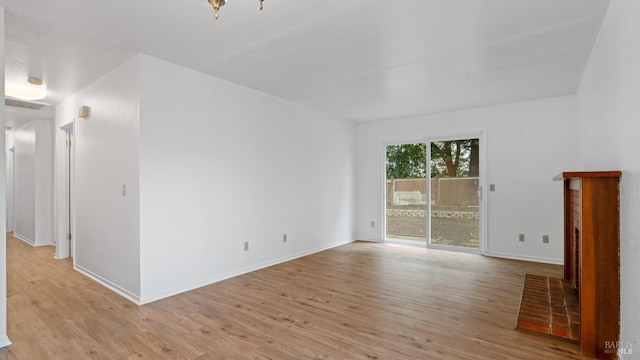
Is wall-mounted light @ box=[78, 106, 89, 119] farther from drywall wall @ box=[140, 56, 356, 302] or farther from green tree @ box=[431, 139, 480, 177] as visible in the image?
green tree @ box=[431, 139, 480, 177]

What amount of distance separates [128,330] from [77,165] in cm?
276

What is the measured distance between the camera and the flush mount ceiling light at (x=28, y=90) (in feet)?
12.7

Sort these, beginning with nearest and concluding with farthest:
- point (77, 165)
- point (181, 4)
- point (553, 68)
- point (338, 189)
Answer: point (181, 4) → point (553, 68) → point (77, 165) → point (338, 189)

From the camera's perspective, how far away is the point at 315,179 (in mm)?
5480

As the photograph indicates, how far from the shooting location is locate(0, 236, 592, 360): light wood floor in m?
2.23

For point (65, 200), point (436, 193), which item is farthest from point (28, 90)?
point (436, 193)

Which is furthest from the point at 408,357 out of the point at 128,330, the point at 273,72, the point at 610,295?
the point at 273,72

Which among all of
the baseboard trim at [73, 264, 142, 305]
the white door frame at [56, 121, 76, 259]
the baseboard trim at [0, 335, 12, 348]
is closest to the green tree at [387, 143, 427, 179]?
the baseboard trim at [73, 264, 142, 305]

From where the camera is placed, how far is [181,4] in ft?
7.36

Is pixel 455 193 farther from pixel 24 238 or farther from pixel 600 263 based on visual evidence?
pixel 24 238

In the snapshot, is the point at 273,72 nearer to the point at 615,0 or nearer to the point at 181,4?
the point at 181,4

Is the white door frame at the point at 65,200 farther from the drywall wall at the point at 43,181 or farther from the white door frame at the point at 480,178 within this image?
the white door frame at the point at 480,178

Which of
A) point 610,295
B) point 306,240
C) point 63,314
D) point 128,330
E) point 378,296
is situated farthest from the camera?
point 306,240

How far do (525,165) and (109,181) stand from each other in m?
5.72
